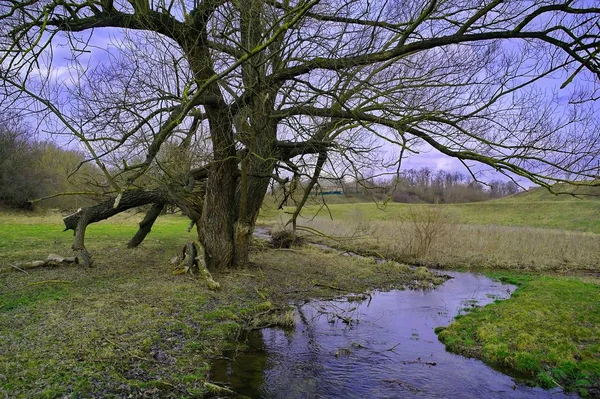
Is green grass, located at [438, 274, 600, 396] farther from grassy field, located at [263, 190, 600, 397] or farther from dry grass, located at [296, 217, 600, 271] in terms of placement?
dry grass, located at [296, 217, 600, 271]

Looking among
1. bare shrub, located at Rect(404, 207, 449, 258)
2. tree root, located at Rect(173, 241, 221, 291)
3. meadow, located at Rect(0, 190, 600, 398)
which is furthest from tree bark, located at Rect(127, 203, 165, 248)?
bare shrub, located at Rect(404, 207, 449, 258)

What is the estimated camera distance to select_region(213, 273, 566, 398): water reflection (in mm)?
5719

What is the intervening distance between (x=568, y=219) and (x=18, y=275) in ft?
127

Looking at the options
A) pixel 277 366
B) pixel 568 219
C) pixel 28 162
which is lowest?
pixel 277 366

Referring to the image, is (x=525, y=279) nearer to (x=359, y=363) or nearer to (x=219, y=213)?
(x=359, y=363)

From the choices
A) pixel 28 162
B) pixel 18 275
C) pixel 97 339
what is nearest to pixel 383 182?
pixel 97 339

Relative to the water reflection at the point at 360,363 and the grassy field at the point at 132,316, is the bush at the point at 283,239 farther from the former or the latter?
the water reflection at the point at 360,363

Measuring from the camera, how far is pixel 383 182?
360 inches

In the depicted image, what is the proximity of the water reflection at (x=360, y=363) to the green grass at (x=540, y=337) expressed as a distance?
389 mm

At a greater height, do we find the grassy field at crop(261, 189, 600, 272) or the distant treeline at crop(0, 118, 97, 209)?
the distant treeline at crop(0, 118, 97, 209)

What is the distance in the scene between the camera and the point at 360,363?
6602mm

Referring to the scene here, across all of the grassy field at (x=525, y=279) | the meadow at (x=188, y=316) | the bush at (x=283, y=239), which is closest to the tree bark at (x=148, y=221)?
the meadow at (x=188, y=316)

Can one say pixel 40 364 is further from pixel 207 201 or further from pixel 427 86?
pixel 427 86

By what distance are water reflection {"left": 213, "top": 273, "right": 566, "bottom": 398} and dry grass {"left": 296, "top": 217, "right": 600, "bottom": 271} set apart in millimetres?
7556
